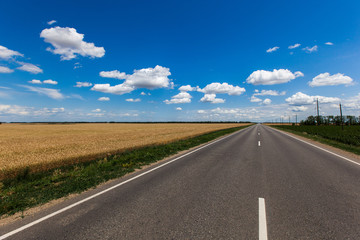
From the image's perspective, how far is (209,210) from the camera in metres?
3.65

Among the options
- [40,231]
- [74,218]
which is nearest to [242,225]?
[74,218]

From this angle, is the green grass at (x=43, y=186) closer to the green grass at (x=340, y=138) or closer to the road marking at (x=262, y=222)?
the road marking at (x=262, y=222)

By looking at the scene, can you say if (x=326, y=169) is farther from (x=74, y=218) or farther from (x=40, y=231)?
(x=40, y=231)

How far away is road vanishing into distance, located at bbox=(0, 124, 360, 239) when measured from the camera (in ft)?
9.59

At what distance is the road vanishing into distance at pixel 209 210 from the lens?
2.92 meters

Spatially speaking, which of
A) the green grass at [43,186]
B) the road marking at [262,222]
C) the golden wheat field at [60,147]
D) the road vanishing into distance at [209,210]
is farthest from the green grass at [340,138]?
the golden wheat field at [60,147]

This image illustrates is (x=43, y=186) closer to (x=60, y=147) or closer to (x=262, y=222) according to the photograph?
(x=262, y=222)

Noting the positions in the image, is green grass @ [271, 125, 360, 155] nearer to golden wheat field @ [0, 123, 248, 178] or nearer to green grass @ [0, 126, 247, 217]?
green grass @ [0, 126, 247, 217]

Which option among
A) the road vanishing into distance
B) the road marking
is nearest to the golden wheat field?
the road vanishing into distance

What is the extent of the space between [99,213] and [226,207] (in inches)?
110

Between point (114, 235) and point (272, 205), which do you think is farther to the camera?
point (272, 205)

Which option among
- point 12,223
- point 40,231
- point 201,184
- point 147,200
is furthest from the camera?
point 201,184

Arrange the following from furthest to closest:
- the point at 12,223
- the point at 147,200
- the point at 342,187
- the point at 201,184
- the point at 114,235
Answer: the point at 201,184 → the point at 342,187 → the point at 147,200 → the point at 12,223 → the point at 114,235

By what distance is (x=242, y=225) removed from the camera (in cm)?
308
